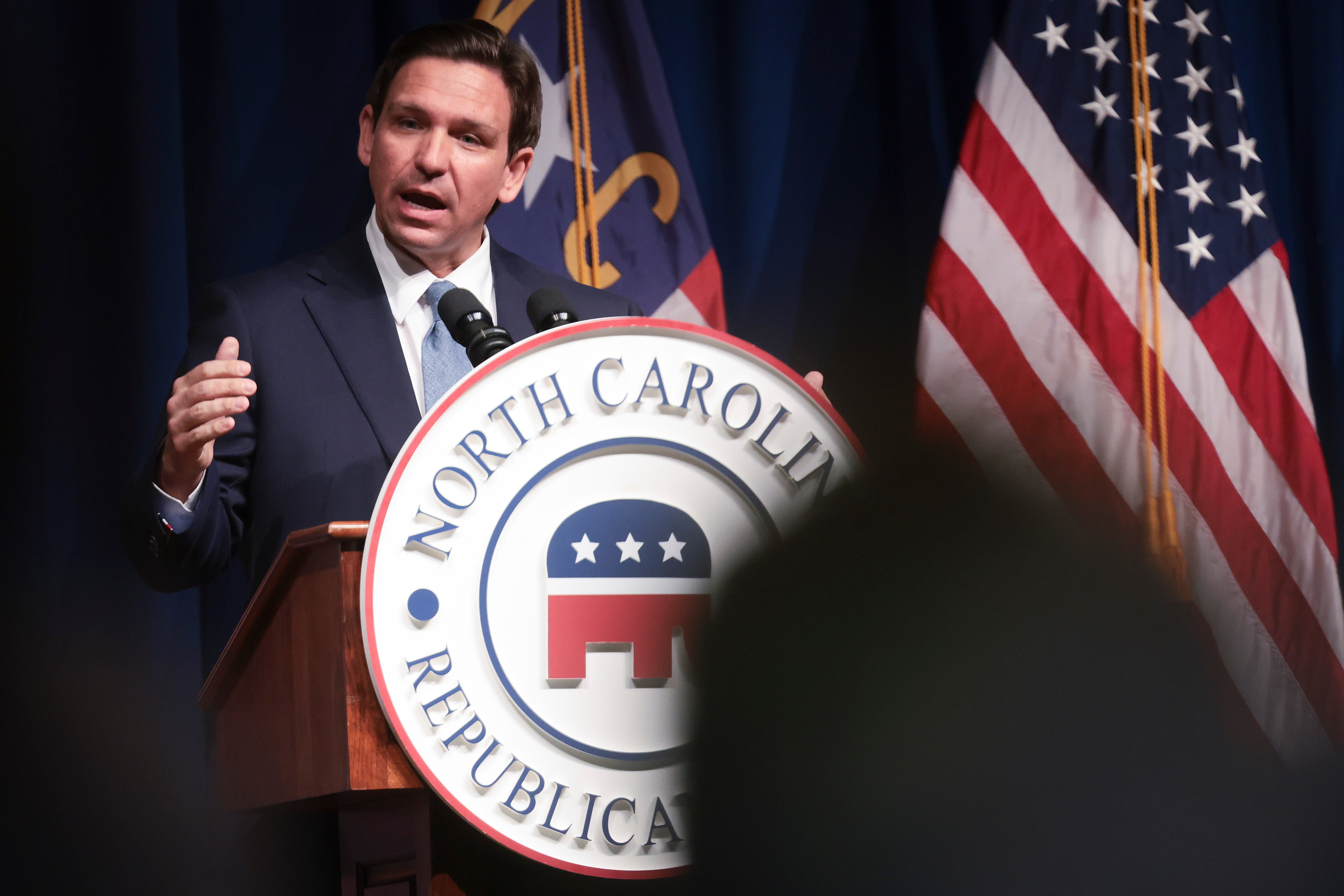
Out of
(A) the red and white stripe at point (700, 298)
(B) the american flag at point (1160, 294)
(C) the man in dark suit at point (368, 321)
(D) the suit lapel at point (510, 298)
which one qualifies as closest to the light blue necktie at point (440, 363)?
(C) the man in dark suit at point (368, 321)

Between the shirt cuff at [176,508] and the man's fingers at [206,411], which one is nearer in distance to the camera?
the man's fingers at [206,411]

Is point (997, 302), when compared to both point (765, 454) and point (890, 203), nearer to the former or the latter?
point (890, 203)

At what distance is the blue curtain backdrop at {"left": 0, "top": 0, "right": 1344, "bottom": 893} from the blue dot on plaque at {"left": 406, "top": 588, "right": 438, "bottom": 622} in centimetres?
148

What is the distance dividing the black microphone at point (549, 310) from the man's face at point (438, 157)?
36cm

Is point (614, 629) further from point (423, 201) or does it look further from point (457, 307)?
point (423, 201)

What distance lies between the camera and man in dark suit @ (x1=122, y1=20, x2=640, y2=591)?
1408 mm

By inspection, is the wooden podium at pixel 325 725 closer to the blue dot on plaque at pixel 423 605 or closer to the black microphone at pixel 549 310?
the blue dot on plaque at pixel 423 605

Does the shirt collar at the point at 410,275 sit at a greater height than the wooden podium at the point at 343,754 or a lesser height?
greater

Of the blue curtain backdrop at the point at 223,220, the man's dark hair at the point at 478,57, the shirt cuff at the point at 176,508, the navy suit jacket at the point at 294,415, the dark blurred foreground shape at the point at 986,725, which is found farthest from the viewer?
the blue curtain backdrop at the point at 223,220

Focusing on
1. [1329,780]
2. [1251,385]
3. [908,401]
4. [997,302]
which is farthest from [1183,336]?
[1329,780]

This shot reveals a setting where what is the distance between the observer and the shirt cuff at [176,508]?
4.27 feet

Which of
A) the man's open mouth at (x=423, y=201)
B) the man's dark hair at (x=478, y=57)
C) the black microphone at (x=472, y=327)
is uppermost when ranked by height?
the man's dark hair at (x=478, y=57)

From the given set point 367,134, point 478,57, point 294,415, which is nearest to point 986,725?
point 294,415

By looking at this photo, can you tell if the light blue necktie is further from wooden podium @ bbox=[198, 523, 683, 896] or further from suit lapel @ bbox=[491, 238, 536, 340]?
wooden podium @ bbox=[198, 523, 683, 896]
